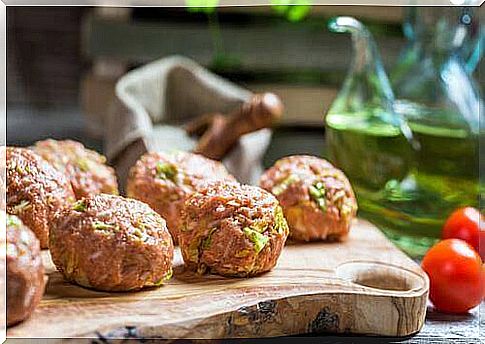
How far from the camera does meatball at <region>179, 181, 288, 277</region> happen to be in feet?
3.38

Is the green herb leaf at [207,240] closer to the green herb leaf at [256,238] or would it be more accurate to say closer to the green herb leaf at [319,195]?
the green herb leaf at [256,238]

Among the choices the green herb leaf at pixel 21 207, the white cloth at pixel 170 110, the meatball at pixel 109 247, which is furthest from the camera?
the white cloth at pixel 170 110

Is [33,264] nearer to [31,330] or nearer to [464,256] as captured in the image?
[31,330]

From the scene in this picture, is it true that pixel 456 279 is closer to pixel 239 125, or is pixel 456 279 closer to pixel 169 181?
pixel 169 181

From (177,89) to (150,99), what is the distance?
0.07 m

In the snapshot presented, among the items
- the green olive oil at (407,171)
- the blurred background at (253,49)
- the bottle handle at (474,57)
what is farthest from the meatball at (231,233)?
the blurred background at (253,49)

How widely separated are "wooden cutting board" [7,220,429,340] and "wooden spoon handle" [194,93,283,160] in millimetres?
415

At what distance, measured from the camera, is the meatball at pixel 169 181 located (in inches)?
46.7

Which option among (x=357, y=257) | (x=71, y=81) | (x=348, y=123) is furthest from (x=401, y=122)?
(x=71, y=81)

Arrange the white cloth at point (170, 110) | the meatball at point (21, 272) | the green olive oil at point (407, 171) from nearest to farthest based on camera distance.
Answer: the meatball at point (21, 272)
the green olive oil at point (407, 171)
the white cloth at point (170, 110)

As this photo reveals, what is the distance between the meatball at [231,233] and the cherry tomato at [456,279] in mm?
199

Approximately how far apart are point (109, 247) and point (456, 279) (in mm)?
406

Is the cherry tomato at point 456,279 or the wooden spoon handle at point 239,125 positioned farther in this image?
the wooden spoon handle at point 239,125

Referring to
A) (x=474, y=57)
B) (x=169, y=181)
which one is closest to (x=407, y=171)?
(x=474, y=57)
